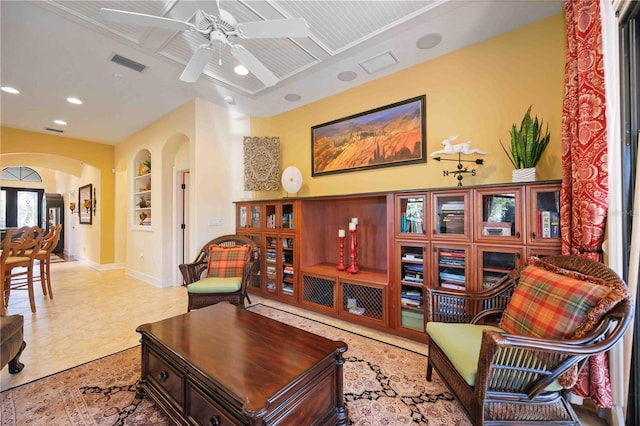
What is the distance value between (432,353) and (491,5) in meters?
2.81

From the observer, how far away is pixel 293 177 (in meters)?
3.72

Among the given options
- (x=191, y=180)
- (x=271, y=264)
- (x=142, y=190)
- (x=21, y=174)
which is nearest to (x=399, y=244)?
(x=271, y=264)

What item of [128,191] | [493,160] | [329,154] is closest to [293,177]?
[329,154]

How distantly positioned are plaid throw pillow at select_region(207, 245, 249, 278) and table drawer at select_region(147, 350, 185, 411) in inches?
66.2

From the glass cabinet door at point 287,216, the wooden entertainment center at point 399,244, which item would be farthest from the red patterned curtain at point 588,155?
the glass cabinet door at point 287,216

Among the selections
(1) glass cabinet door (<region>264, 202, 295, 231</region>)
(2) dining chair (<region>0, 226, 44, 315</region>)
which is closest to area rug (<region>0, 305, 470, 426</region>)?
(1) glass cabinet door (<region>264, 202, 295, 231</region>)

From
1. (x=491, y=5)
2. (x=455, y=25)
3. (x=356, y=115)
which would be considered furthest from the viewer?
(x=356, y=115)

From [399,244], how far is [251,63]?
2.15 m

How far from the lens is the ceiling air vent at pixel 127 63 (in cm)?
282

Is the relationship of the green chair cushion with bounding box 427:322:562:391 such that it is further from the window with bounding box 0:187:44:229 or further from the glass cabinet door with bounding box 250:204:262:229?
the window with bounding box 0:187:44:229

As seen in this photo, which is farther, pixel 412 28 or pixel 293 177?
pixel 293 177

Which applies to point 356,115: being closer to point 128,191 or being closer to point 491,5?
point 491,5

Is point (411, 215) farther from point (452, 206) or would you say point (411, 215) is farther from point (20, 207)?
point (20, 207)

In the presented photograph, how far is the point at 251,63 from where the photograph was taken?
7.06 ft
